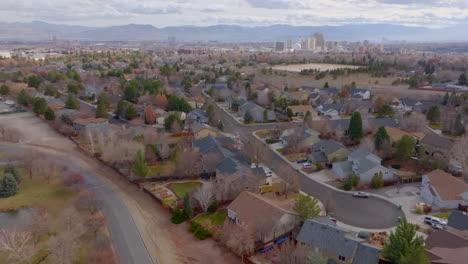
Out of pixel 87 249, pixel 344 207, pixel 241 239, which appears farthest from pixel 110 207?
pixel 344 207

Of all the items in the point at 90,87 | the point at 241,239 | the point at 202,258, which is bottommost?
the point at 202,258

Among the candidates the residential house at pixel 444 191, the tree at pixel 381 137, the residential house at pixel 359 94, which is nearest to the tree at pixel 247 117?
the tree at pixel 381 137

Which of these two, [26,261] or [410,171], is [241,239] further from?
[410,171]

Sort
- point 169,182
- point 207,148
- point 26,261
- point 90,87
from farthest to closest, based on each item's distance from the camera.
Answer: point 90,87 < point 207,148 < point 169,182 < point 26,261

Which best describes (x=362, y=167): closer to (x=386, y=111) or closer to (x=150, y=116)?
(x=386, y=111)

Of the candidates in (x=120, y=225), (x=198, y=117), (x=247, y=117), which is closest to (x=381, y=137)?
(x=247, y=117)
